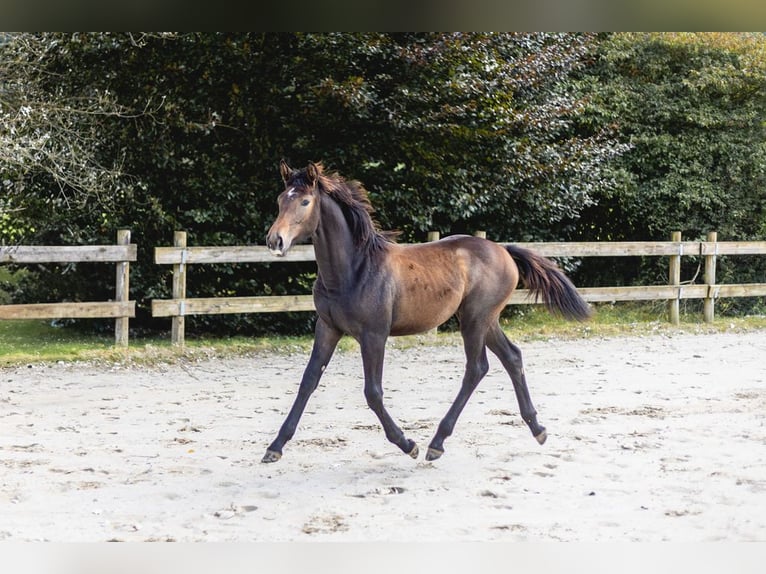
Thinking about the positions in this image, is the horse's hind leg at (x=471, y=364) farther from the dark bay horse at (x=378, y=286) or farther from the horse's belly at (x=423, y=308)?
the horse's belly at (x=423, y=308)

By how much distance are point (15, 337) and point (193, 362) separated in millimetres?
2235

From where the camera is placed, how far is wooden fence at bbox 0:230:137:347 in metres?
7.29

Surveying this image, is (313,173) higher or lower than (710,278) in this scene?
higher

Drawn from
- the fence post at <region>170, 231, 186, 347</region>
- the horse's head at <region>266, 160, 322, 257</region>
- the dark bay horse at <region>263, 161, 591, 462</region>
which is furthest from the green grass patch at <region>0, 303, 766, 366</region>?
the horse's head at <region>266, 160, 322, 257</region>

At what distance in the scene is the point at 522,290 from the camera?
946 cm

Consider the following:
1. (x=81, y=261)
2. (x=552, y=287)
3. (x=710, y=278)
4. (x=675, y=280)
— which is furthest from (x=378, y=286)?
(x=710, y=278)

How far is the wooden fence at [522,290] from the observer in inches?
307

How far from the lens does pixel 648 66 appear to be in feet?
37.3

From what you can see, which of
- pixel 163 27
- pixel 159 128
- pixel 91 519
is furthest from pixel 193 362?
pixel 163 27

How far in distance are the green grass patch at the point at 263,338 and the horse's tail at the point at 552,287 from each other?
313cm

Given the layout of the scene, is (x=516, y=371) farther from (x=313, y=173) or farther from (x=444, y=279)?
(x=313, y=173)

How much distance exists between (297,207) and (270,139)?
4.64 metres

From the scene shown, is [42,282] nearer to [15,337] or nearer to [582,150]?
[15,337]

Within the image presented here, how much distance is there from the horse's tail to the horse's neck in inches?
39.4
